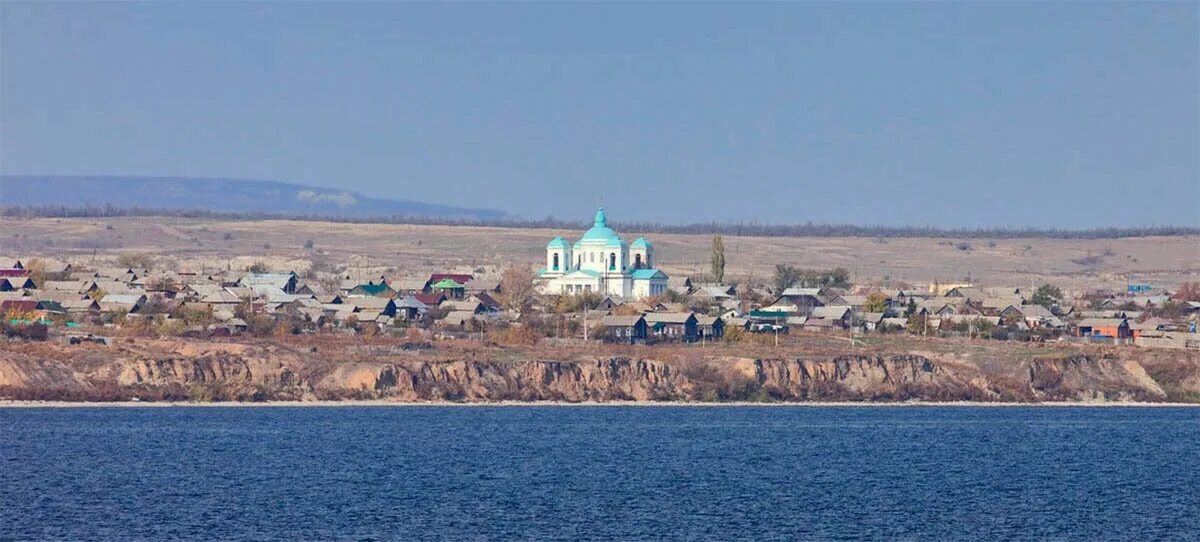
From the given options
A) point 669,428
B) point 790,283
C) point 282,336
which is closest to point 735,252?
point 790,283

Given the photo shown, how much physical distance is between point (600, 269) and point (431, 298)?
38.1 ft

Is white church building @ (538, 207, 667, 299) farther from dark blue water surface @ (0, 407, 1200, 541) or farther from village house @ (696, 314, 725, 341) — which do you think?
dark blue water surface @ (0, 407, 1200, 541)

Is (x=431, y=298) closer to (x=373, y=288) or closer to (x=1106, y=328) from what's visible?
(x=373, y=288)

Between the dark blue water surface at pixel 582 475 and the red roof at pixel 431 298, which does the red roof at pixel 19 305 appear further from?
the red roof at pixel 431 298

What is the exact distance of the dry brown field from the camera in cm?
15725

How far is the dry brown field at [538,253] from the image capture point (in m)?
157

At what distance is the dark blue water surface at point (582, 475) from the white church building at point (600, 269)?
121 ft

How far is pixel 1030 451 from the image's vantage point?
51188 millimetres

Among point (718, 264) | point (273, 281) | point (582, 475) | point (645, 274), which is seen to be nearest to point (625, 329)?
point (645, 274)

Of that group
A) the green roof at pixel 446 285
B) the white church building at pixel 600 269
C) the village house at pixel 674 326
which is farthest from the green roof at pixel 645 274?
the village house at pixel 674 326

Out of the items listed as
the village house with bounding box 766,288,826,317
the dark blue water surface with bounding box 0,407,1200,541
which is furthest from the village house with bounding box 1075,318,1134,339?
the dark blue water surface with bounding box 0,407,1200,541

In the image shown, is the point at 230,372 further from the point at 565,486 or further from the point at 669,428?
the point at 565,486

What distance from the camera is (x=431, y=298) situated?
93.2 m

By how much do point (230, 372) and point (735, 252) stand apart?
121 meters
